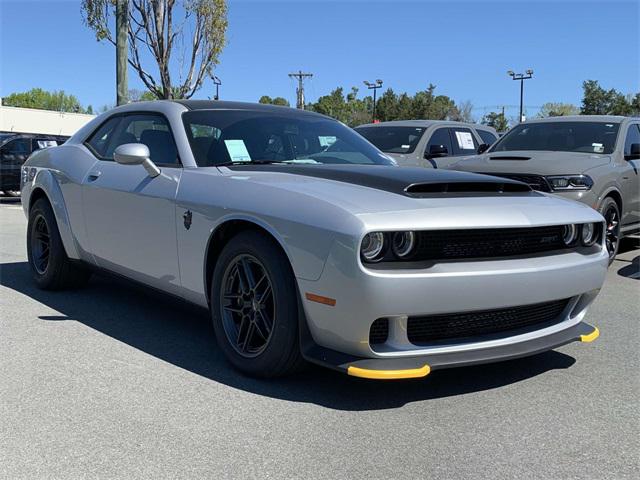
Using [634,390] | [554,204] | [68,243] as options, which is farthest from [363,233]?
[68,243]

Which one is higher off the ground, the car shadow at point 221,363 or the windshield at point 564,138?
the windshield at point 564,138

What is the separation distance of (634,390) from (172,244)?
2675mm

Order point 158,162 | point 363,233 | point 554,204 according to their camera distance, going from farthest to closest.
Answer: point 158,162
point 554,204
point 363,233

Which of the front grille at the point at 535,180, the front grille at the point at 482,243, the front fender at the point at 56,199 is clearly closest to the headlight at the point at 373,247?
the front grille at the point at 482,243

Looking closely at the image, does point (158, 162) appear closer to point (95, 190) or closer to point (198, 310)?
point (95, 190)

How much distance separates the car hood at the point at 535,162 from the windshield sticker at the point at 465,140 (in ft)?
10.2

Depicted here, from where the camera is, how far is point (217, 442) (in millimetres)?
2787

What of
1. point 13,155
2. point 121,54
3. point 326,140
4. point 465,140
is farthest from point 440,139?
point 13,155

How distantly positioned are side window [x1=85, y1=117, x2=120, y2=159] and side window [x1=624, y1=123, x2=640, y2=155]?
569 centimetres

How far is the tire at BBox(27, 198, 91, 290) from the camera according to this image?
5.35 metres

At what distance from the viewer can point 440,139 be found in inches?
406

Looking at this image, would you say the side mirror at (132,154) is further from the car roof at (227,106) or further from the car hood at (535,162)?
the car hood at (535,162)

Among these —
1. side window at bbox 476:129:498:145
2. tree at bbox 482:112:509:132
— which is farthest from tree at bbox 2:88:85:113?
side window at bbox 476:129:498:145

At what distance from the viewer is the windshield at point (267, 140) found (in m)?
4.14
